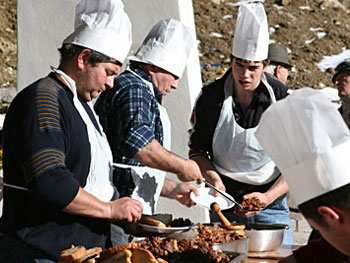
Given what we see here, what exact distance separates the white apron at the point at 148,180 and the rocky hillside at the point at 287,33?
937 centimetres

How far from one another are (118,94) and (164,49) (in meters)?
0.40

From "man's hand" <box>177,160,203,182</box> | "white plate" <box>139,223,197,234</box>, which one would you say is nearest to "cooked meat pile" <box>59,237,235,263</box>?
"white plate" <box>139,223,197,234</box>

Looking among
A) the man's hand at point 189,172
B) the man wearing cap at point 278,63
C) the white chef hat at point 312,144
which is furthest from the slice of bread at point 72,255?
the man wearing cap at point 278,63

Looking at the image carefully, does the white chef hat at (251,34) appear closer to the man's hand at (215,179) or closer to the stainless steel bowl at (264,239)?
the man's hand at (215,179)

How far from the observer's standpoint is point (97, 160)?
3.81m

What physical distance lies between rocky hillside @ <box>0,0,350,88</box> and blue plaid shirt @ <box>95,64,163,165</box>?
9.63m

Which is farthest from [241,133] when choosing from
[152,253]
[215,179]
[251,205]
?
[152,253]

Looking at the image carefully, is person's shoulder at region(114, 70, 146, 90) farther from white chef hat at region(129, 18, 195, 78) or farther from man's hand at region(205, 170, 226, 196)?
man's hand at region(205, 170, 226, 196)

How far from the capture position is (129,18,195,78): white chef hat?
4492mm

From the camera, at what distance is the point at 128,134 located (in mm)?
4230

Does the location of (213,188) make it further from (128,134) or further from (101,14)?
(101,14)

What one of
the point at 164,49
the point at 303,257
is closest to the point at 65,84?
the point at 164,49

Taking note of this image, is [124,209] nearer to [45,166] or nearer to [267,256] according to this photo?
[45,166]

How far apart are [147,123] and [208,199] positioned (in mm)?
504
